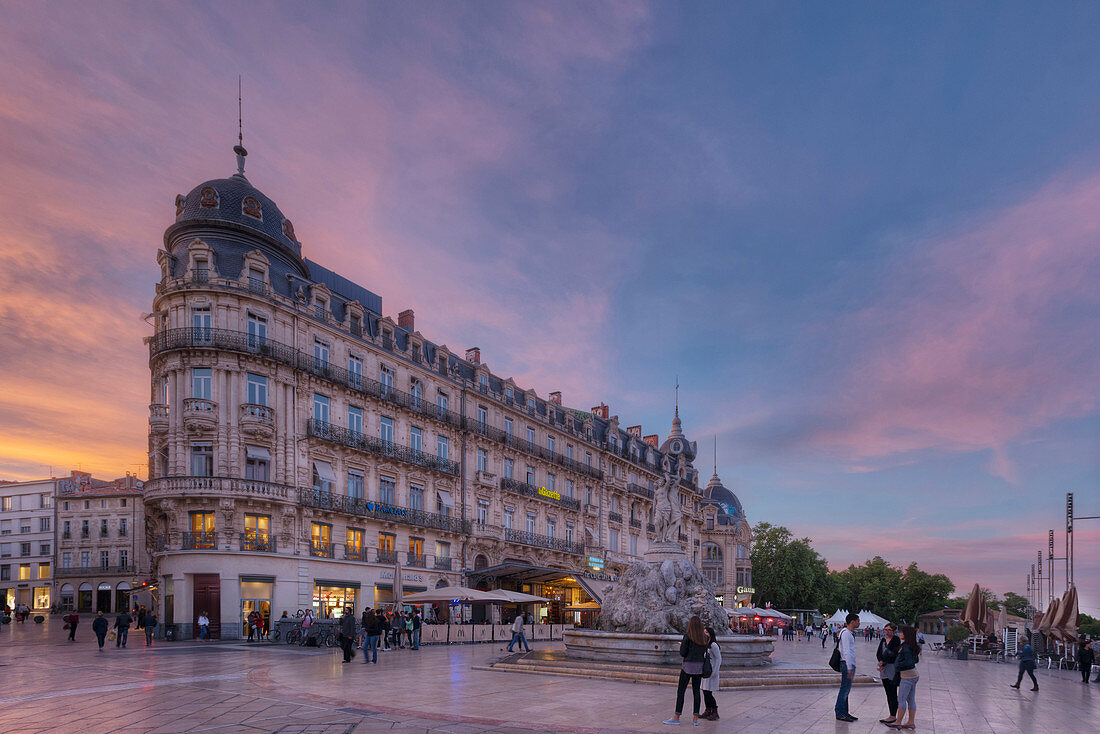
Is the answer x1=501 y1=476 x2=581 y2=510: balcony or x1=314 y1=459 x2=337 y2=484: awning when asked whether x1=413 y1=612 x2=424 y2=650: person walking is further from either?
x1=501 y1=476 x2=581 y2=510: balcony

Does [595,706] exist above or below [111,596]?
above

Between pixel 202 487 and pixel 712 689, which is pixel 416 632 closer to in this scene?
pixel 202 487

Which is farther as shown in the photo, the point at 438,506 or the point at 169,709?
the point at 438,506

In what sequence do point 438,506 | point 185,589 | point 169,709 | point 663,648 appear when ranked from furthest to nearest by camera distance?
point 438,506, point 185,589, point 663,648, point 169,709

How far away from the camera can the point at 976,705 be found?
49.3 feet

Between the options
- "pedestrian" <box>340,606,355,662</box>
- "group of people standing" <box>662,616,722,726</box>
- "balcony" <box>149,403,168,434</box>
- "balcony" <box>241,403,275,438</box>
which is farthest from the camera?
"balcony" <box>241,403,275,438</box>

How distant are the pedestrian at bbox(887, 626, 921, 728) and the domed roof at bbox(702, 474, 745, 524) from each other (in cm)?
8061

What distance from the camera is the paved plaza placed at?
11.0 m

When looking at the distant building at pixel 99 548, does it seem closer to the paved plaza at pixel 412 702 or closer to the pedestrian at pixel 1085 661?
the paved plaza at pixel 412 702

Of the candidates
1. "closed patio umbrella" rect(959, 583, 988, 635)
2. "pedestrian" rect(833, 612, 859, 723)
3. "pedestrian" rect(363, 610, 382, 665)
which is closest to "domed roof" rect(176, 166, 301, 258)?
"pedestrian" rect(363, 610, 382, 665)

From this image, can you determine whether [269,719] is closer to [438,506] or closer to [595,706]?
[595,706]

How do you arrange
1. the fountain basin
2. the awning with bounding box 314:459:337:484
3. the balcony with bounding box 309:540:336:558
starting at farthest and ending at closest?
1. the awning with bounding box 314:459:337:484
2. the balcony with bounding box 309:540:336:558
3. the fountain basin

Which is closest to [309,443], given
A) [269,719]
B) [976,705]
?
[269,719]

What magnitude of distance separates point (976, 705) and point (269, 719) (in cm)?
1384
